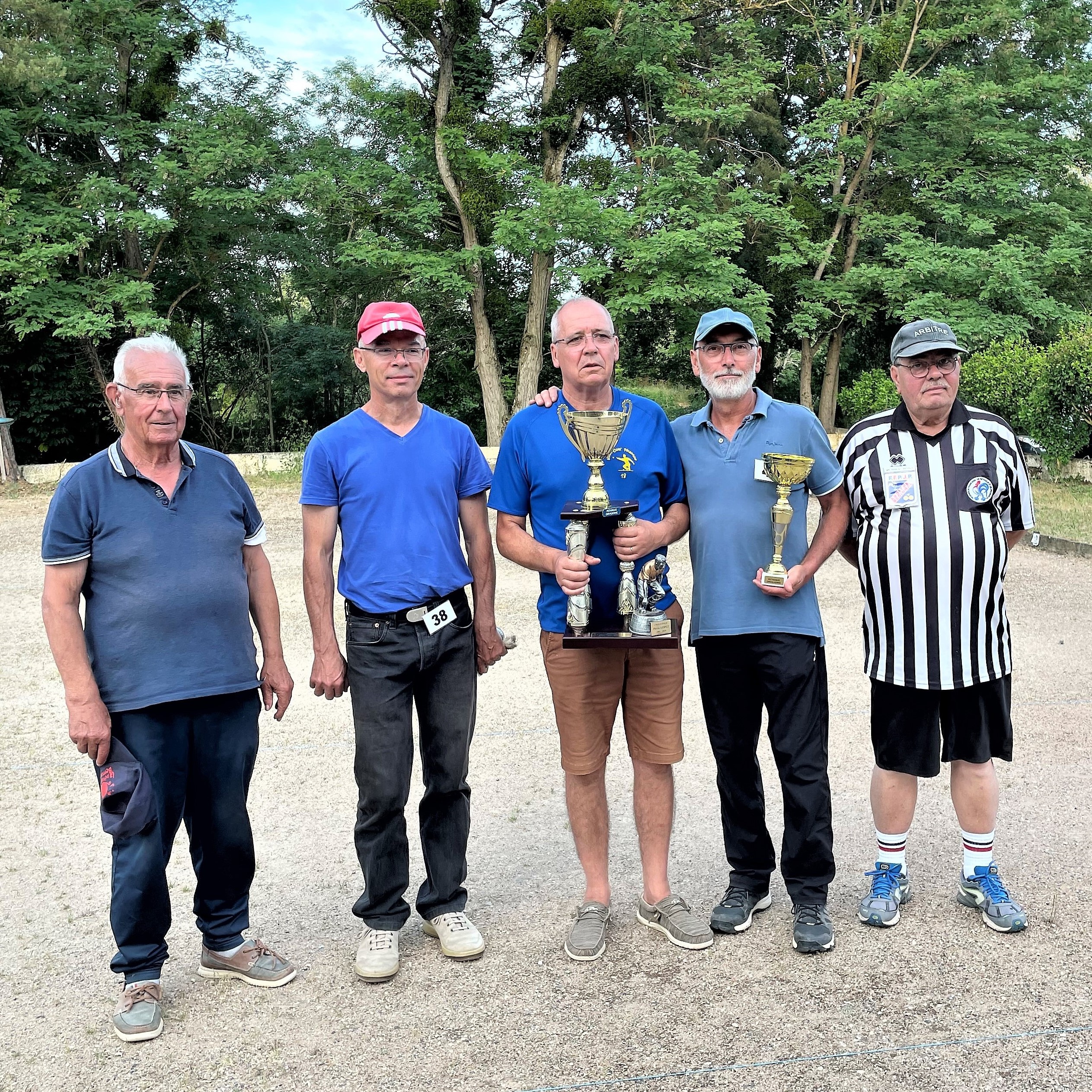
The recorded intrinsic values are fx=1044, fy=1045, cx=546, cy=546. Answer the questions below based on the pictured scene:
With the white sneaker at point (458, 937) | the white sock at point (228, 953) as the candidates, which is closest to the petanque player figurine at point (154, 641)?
the white sock at point (228, 953)

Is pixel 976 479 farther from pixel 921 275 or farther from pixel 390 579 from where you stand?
pixel 921 275

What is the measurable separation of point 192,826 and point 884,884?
2.37 metres

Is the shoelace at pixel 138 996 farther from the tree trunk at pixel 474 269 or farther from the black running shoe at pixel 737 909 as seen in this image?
the tree trunk at pixel 474 269

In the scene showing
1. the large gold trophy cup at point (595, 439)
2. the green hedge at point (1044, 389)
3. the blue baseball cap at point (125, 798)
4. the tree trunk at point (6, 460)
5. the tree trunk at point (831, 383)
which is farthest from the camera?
the tree trunk at point (831, 383)

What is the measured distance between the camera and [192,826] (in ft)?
11.0

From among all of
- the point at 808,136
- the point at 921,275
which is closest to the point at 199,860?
the point at 921,275

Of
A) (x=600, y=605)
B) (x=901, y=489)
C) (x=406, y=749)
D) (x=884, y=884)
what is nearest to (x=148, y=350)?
(x=406, y=749)

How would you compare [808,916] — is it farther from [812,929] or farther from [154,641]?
[154,641]

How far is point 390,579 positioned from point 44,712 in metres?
4.05

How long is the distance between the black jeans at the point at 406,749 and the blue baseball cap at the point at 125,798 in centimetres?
67

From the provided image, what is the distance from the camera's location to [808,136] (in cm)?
2341

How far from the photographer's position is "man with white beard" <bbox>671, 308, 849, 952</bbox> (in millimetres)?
3516

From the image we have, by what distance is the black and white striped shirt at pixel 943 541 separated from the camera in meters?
3.47

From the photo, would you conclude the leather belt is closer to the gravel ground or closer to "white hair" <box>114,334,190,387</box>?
"white hair" <box>114,334,190,387</box>
